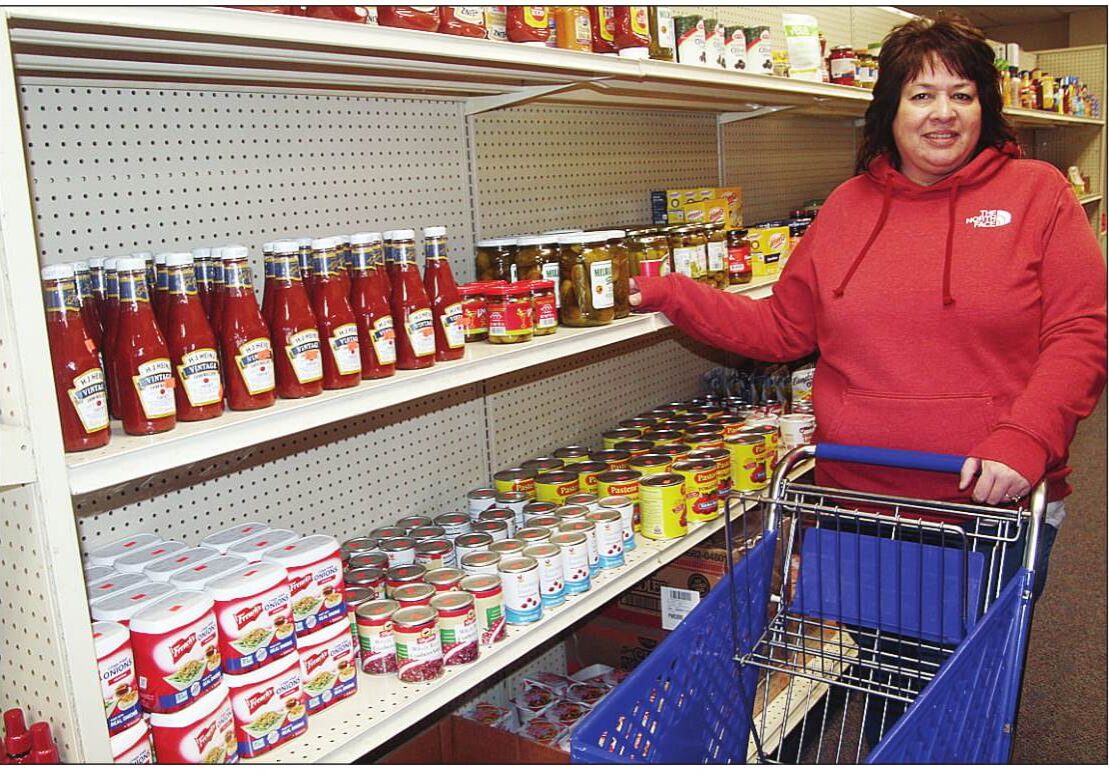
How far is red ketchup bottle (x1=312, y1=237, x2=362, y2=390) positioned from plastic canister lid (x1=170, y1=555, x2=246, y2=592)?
337mm

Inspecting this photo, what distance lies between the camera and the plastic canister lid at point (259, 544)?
5.46 ft

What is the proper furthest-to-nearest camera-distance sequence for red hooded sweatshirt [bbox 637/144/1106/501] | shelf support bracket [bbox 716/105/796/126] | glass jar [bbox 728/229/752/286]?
shelf support bracket [bbox 716/105/796/126] < glass jar [bbox 728/229/752/286] < red hooded sweatshirt [bbox 637/144/1106/501]

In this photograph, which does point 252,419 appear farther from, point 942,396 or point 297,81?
point 942,396

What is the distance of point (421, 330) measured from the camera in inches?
70.5

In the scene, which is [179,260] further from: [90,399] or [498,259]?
[498,259]

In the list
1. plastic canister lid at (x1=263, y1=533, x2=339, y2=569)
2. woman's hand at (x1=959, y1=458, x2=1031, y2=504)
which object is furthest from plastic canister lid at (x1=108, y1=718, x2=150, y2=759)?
woman's hand at (x1=959, y1=458, x2=1031, y2=504)

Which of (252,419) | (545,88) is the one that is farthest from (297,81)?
(252,419)

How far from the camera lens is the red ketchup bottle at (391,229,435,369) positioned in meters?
1.78

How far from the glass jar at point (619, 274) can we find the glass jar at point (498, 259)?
249 mm

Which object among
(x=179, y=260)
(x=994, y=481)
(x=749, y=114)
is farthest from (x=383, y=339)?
(x=749, y=114)

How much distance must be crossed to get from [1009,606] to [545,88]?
1518 mm

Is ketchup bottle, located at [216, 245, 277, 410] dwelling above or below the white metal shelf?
above

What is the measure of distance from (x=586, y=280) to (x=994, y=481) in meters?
0.99

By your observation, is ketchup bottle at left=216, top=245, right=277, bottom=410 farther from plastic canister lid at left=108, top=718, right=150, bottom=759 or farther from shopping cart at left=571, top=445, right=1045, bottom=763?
shopping cart at left=571, top=445, right=1045, bottom=763
